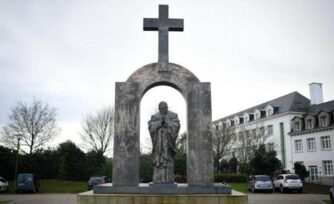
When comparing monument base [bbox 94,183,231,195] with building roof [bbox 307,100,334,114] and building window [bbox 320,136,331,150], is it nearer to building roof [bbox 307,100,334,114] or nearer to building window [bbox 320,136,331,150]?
building window [bbox 320,136,331,150]

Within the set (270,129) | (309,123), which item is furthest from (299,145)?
(270,129)

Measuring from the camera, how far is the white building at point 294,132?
4341cm

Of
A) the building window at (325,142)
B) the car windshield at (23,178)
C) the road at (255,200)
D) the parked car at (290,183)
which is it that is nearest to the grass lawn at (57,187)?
the car windshield at (23,178)

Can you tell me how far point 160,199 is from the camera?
31.2 feet

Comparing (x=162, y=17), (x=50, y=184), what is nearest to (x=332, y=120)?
(x=50, y=184)

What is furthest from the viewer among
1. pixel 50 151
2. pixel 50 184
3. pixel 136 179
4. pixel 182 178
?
pixel 50 151

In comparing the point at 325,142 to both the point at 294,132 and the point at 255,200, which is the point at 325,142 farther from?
the point at 255,200

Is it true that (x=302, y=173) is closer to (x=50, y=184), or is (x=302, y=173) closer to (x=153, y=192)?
(x=50, y=184)

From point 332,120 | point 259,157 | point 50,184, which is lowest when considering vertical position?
point 50,184

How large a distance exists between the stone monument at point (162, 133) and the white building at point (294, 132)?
119 ft

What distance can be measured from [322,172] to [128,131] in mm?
38797

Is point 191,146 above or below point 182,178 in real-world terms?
above

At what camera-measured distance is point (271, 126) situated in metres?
55.3

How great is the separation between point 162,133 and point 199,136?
3.78 ft
